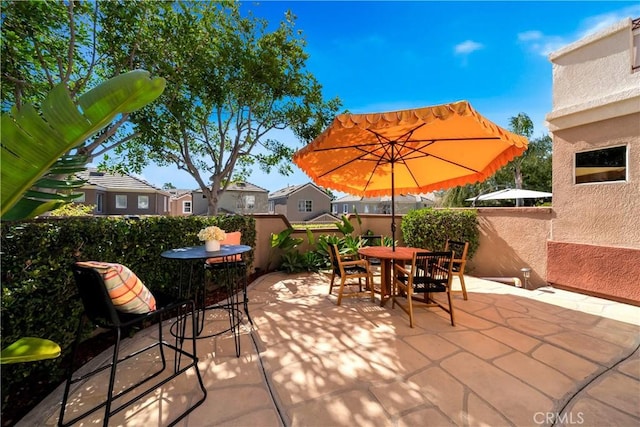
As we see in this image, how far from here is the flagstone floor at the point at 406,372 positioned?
1979mm

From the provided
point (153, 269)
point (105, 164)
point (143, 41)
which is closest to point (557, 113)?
point (153, 269)

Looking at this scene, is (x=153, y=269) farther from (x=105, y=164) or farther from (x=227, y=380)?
(x=105, y=164)

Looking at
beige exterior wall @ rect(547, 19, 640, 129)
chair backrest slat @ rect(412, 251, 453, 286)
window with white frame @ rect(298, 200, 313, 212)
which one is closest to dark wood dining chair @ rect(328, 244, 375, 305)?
chair backrest slat @ rect(412, 251, 453, 286)

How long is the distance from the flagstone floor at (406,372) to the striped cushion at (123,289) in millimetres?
847

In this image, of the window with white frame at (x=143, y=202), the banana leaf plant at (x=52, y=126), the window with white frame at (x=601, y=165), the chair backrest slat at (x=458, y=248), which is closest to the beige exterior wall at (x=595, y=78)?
the window with white frame at (x=601, y=165)

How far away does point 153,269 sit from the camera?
3.58 meters

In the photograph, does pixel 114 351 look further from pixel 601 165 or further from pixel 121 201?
pixel 121 201

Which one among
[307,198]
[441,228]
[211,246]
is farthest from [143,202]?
[441,228]

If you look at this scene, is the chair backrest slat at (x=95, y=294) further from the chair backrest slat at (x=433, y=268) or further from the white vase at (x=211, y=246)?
the chair backrest slat at (x=433, y=268)

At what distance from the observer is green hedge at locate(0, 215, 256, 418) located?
2.00m

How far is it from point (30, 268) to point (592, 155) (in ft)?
27.4

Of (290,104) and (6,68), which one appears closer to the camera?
(6,68)

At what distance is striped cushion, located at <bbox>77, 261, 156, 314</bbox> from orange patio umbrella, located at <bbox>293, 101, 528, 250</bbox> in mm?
2338

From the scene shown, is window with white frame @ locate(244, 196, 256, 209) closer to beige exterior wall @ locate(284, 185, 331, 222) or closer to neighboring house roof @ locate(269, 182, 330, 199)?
beige exterior wall @ locate(284, 185, 331, 222)
